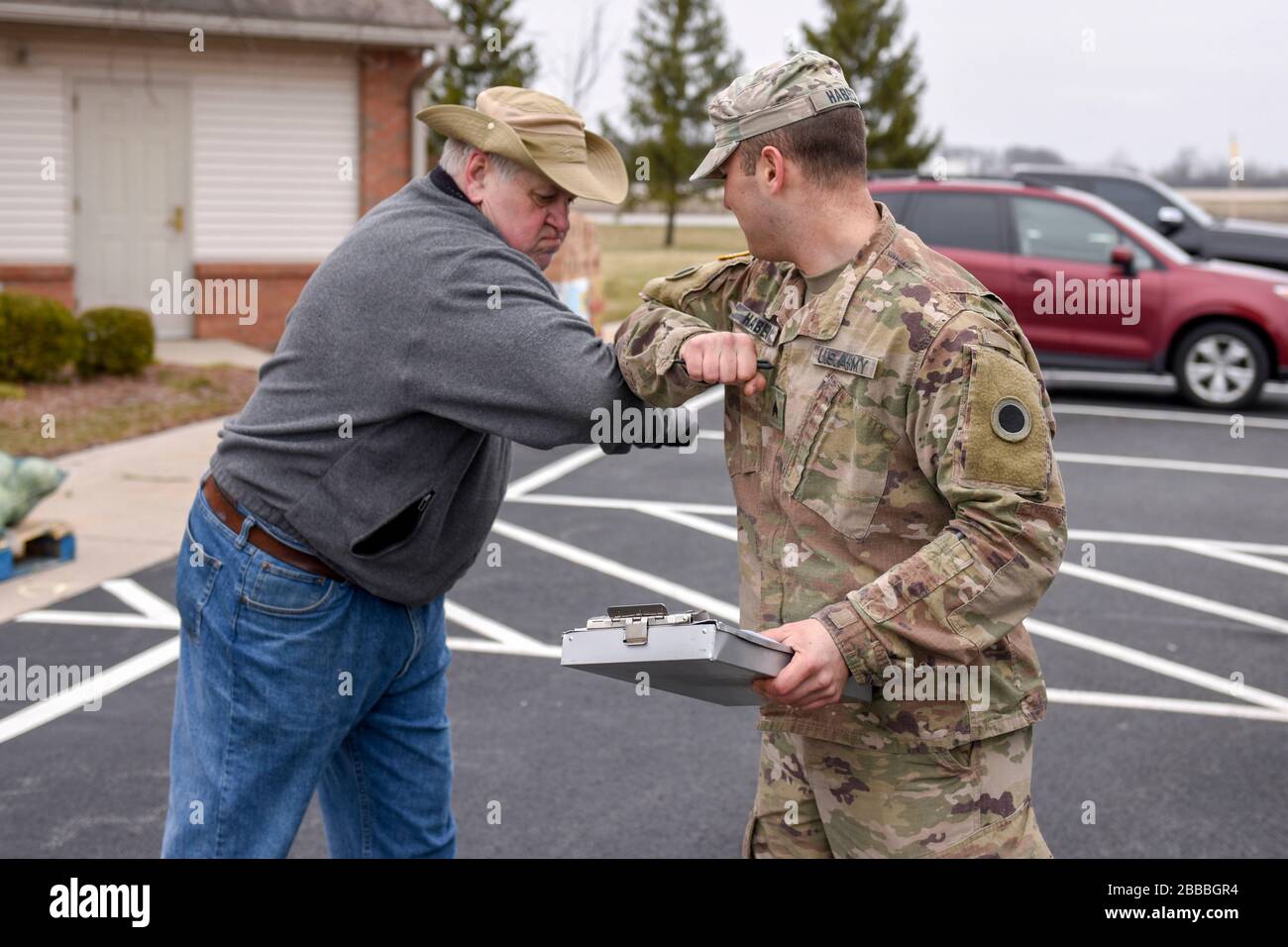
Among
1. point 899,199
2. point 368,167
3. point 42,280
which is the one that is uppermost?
point 368,167

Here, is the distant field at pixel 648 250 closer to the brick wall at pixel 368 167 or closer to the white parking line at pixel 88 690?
the brick wall at pixel 368 167

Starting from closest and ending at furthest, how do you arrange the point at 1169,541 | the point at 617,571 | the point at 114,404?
the point at 617,571 → the point at 1169,541 → the point at 114,404

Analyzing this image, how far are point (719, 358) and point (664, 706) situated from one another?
3.34 m

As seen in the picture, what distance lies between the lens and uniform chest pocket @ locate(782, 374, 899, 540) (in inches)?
101

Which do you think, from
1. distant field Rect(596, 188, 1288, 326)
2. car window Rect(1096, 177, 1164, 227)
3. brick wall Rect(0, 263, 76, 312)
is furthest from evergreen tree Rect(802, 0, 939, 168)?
brick wall Rect(0, 263, 76, 312)

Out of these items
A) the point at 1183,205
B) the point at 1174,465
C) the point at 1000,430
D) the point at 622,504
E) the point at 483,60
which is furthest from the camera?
the point at 483,60

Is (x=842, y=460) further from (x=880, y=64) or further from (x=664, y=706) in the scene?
(x=880, y=64)

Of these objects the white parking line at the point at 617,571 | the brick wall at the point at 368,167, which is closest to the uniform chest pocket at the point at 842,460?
the white parking line at the point at 617,571

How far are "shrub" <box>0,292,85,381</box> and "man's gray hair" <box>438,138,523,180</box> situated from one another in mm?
10761

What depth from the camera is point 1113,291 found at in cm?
1315

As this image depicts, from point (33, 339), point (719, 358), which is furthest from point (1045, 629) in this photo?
point (33, 339)

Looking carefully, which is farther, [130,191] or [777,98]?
[130,191]
